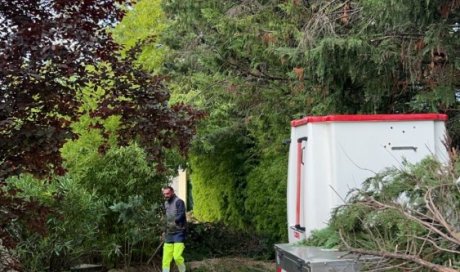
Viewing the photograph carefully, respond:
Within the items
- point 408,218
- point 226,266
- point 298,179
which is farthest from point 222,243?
point 408,218

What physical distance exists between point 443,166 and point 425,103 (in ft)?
11.1

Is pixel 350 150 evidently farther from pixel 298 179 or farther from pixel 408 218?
pixel 408 218

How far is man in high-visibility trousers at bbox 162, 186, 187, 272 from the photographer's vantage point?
9.65 metres

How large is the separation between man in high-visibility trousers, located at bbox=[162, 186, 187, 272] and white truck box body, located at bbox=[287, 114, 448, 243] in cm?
459

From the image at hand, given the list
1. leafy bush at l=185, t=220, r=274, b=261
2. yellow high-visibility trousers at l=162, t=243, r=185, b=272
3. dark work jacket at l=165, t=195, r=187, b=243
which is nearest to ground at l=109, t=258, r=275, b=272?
leafy bush at l=185, t=220, r=274, b=261

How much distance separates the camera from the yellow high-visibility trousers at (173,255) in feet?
31.6

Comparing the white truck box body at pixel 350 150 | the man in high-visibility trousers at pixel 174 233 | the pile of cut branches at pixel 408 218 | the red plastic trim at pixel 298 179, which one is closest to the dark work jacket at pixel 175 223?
the man in high-visibility trousers at pixel 174 233

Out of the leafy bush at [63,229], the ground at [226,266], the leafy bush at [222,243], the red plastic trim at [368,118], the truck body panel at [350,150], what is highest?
the red plastic trim at [368,118]

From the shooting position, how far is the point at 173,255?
9.74m

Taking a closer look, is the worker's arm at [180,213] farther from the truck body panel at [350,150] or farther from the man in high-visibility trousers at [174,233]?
the truck body panel at [350,150]

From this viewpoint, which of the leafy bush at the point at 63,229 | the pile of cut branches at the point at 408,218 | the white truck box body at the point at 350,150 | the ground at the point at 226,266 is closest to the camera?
the pile of cut branches at the point at 408,218

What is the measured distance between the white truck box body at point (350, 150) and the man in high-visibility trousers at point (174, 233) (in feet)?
15.1

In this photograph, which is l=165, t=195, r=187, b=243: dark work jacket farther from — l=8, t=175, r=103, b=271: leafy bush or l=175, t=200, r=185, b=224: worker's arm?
l=8, t=175, r=103, b=271: leafy bush

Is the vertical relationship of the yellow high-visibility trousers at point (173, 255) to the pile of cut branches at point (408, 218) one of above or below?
below
